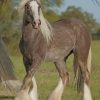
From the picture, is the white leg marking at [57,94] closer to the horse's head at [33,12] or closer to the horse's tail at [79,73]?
the horse's tail at [79,73]

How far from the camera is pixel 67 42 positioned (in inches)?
357

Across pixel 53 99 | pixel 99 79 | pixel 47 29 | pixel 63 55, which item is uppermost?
pixel 47 29

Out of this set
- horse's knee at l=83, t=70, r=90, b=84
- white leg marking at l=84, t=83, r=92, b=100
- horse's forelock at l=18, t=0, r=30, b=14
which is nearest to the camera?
horse's forelock at l=18, t=0, r=30, b=14

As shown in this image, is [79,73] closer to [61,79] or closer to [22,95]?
[61,79]

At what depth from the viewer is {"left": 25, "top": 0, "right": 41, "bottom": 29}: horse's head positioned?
731 centimetres

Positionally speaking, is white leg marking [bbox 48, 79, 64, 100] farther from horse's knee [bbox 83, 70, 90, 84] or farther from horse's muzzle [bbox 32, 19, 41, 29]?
horse's muzzle [bbox 32, 19, 41, 29]

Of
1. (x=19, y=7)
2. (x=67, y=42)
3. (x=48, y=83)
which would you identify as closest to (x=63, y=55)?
(x=67, y=42)

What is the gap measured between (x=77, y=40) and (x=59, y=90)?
102 cm

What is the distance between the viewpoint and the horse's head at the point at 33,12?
24.0 feet

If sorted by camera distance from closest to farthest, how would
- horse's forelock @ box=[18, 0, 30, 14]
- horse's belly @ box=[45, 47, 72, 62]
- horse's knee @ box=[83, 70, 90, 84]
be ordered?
horse's forelock @ box=[18, 0, 30, 14] → horse's belly @ box=[45, 47, 72, 62] → horse's knee @ box=[83, 70, 90, 84]

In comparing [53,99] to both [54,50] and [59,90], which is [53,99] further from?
[54,50]

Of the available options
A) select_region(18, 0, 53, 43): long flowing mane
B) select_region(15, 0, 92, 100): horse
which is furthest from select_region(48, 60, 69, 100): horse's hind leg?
select_region(18, 0, 53, 43): long flowing mane

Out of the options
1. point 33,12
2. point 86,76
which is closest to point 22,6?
point 33,12

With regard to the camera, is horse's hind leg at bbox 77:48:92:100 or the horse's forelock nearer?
the horse's forelock
